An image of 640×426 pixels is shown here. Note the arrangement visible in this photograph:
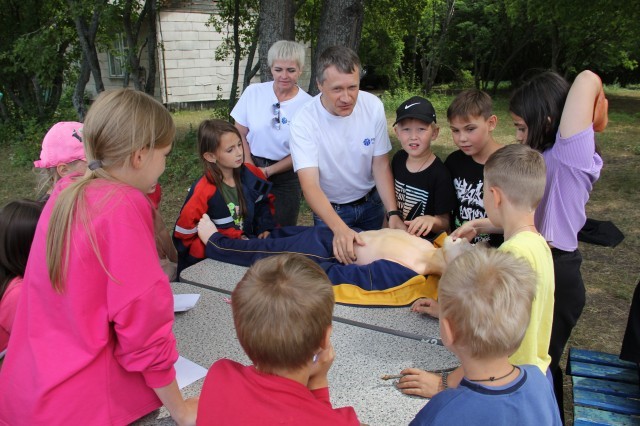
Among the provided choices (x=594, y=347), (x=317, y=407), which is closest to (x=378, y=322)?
(x=317, y=407)

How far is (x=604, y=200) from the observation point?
6.98 metres

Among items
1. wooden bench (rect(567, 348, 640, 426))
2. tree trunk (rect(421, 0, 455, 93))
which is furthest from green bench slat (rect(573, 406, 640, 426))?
tree trunk (rect(421, 0, 455, 93))

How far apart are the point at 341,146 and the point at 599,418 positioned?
1.92m

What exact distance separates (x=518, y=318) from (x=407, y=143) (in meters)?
1.83

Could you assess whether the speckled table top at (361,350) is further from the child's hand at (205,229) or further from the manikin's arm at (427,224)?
the manikin's arm at (427,224)

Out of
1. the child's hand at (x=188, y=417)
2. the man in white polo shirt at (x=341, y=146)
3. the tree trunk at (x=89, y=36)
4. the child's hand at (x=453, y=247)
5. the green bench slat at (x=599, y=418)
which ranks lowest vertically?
the green bench slat at (x=599, y=418)

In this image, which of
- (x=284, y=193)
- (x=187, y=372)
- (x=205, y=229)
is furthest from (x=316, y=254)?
(x=284, y=193)

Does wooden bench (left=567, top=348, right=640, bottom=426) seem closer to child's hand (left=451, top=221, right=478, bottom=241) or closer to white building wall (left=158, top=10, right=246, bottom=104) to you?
child's hand (left=451, top=221, right=478, bottom=241)

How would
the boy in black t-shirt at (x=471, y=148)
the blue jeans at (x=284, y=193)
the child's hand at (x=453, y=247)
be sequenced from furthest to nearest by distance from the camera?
1. the blue jeans at (x=284, y=193)
2. the boy in black t-shirt at (x=471, y=148)
3. the child's hand at (x=453, y=247)

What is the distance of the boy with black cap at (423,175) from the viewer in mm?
2955

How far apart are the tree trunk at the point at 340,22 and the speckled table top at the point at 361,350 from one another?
3.55m

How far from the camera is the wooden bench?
227 cm

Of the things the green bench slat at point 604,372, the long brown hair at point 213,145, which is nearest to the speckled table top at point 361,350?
the long brown hair at point 213,145

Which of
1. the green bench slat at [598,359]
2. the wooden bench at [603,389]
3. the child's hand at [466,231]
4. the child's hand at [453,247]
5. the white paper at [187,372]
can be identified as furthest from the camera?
the green bench slat at [598,359]
